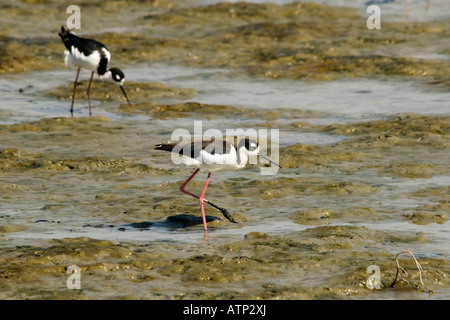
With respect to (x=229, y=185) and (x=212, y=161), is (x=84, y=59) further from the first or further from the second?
(x=212, y=161)

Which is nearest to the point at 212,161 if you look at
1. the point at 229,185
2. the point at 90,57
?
the point at 229,185

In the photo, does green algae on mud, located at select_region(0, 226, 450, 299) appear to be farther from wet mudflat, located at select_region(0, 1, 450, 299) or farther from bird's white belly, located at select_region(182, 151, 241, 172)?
bird's white belly, located at select_region(182, 151, 241, 172)

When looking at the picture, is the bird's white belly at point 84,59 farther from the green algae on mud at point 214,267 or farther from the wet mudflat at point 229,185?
the green algae on mud at point 214,267

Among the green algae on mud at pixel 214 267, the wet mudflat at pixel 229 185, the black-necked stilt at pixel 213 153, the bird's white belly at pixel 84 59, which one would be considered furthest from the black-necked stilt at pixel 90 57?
the green algae on mud at pixel 214 267

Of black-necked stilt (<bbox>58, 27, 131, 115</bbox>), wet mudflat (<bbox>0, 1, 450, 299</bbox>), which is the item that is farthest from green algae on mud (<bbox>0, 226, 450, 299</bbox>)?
black-necked stilt (<bbox>58, 27, 131, 115</bbox>)

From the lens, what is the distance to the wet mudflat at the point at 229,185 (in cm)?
683

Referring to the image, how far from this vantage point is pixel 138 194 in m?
9.43

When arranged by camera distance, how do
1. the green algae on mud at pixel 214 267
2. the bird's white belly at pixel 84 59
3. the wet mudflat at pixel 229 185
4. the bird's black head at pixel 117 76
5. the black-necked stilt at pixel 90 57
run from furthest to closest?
the bird's white belly at pixel 84 59 → the black-necked stilt at pixel 90 57 → the bird's black head at pixel 117 76 → the wet mudflat at pixel 229 185 → the green algae on mud at pixel 214 267

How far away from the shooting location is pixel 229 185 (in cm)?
987

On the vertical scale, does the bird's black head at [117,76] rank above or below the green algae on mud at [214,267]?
above
